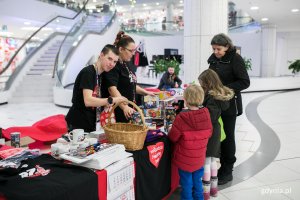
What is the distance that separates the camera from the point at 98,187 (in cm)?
192

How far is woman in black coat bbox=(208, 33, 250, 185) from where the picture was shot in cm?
338

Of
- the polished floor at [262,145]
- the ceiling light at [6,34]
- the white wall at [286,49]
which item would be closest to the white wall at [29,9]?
the ceiling light at [6,34]

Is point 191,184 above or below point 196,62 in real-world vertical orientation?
below

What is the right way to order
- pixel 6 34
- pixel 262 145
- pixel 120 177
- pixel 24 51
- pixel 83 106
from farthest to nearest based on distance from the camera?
1. pixel 6 34
2. pixel 24 51
3. pixel 262 145
4. pixel 83 106
5. pixel 120 177

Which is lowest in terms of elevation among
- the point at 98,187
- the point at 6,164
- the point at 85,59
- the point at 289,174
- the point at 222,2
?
the point at 289,174

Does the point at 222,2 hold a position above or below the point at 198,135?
above

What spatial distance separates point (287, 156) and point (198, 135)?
264 cm

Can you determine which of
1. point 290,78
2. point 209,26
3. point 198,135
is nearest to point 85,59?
point 209,26

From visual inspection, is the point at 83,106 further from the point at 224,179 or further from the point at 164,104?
the point at 224,179

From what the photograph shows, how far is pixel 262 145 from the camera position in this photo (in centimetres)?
533

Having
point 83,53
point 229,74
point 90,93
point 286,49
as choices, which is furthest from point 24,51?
point 286,49

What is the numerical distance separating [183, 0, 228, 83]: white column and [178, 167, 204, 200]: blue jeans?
114 inches

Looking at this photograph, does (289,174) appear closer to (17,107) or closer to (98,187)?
(98,187)

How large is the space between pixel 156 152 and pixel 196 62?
3.19 meters
